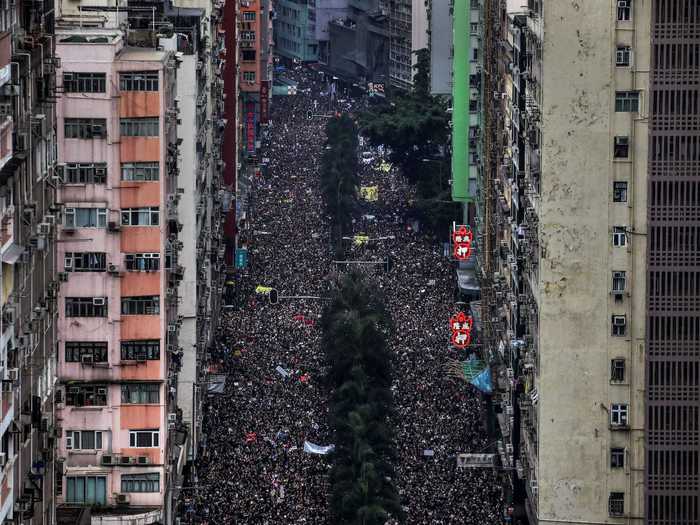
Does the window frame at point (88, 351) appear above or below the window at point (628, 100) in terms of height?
below

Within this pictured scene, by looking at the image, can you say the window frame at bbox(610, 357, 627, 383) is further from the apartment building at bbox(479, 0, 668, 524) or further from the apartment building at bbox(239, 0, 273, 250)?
the apartment building at bbox(239, 0, 273, 250)

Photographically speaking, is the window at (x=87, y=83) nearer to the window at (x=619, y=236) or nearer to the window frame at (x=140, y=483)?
the window frame at (x=140, y=483)

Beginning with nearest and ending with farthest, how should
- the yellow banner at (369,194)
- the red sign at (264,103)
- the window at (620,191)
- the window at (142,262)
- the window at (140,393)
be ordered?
the window at (142,262) < the window at (140,393) < the window at (620,191) < the yellow banner at (369,194) < the red sign at (264,103)

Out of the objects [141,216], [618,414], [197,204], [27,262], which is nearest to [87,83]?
[141,216]

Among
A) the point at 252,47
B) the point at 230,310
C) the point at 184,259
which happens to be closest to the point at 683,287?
the point at 184,259

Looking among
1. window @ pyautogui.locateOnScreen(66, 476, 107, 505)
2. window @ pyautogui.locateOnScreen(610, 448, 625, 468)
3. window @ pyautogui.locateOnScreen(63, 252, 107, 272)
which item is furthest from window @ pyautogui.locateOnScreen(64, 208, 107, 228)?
window @ pyautogui.locateOnScreen(610, 448, 625, 468)

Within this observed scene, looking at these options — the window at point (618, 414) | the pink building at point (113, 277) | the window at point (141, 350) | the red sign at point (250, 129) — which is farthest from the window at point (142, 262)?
the red sign at point (250, 129)
